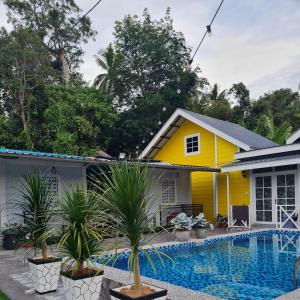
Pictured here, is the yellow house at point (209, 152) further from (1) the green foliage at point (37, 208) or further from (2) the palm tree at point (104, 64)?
(2) the palm tree at point (104, 64)

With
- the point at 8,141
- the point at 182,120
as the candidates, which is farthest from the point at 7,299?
the point at 8,141

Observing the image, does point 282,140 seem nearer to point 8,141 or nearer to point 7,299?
point 8,141

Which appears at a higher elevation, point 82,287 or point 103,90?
point 103,90

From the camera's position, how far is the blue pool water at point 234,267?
6.81 m

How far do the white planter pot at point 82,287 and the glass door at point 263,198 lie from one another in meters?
12.0

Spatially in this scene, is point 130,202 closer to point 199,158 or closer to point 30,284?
point 30,284

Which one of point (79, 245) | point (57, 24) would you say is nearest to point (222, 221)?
point (79, 245)

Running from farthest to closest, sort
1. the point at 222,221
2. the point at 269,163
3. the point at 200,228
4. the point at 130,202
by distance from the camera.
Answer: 1. the point at 222,221
2. the point at 269,163
3. the point at 200,228
4. the point at 130,202

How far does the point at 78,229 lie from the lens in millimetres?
4723

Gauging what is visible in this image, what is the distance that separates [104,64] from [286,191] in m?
21.6

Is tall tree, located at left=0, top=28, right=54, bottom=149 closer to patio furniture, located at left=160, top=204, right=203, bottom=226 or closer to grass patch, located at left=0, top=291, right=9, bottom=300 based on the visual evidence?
patio furniture, located at left=160, top=204, right=203, bottom=226

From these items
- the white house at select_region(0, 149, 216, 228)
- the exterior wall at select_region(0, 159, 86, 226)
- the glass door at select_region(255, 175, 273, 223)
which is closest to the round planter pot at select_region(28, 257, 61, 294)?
the white house at select_region(0, 149, 216, 228)

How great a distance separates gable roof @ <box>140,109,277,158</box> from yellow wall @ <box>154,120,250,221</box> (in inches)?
15.3

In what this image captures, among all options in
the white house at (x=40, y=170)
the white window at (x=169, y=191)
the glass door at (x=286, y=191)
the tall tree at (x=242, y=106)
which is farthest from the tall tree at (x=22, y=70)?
the tall tree at (x=242, y=106)
